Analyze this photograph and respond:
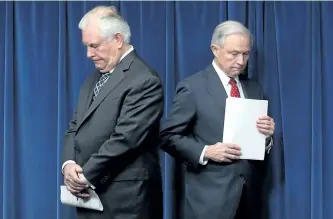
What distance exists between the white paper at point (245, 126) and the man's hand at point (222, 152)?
2cm

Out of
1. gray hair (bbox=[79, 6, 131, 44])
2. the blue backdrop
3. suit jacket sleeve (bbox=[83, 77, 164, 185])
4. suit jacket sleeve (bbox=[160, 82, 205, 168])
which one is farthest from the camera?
the blue backdrop

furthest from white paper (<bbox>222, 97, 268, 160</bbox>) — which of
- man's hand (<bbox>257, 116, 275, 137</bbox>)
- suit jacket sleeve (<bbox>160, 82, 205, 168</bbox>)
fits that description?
suit jacket sleeve (<bbox>160, 82, 205, 168</bbox>)

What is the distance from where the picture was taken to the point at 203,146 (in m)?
2.12

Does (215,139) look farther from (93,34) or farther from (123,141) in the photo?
(93,34)

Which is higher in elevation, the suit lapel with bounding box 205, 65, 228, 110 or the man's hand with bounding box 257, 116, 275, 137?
the suit lapel with bounding box 205, 65, 228, 110

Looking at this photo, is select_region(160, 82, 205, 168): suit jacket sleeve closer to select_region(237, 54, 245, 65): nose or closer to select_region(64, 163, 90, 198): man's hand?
select_region(237, 54, 245, 65): nose

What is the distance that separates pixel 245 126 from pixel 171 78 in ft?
1.98

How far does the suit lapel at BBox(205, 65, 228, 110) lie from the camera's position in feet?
7.05

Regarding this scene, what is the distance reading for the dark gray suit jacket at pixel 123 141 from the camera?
1930 mm

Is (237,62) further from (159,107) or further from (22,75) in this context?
(22,75)

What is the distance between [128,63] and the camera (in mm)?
2043

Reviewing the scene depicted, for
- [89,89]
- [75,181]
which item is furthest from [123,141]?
[89,89]

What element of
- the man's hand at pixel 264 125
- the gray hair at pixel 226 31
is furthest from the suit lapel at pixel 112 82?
the man's hand at pixel 264 125

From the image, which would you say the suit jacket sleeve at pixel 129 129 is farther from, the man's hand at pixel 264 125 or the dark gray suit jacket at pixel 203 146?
the man's hand at pixel 264 125
